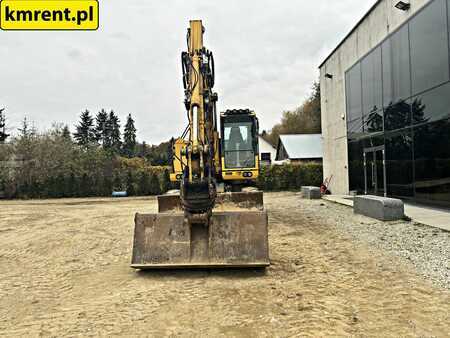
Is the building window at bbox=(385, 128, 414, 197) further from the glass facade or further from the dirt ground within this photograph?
the dirt ground

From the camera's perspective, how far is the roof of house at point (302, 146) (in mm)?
34500

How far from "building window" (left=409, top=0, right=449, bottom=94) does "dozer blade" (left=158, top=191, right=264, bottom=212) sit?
252 inches

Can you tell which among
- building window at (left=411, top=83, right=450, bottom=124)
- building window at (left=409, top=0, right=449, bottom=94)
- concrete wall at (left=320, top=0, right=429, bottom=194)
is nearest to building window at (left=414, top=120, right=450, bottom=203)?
building window at (left=411, top=83, right=450, bottom=124)

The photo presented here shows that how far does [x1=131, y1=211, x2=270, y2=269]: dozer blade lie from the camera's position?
5203 mm

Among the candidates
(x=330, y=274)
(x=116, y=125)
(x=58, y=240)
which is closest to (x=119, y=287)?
(x=330, y=274)

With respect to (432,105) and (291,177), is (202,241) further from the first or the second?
(291,177)

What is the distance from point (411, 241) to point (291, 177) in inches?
739

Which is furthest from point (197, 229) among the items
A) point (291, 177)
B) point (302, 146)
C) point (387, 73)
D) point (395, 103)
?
point (302, 146)

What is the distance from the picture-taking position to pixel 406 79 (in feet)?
39.0

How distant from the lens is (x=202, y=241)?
538cm

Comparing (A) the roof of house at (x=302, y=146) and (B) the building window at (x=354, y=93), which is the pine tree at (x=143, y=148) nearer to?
(A) the roof of house at (x=302, y=146)

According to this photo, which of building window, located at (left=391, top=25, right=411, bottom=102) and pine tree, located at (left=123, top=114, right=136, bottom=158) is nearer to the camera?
building window, located at (left=391, top=25, right=411, bottom=102)

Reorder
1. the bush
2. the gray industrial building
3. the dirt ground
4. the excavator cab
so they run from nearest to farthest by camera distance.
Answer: the dirt ground, the excavator cab, the gray industrial building, the bush

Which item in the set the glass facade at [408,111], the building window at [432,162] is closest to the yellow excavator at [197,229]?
the building window at [432,162]
